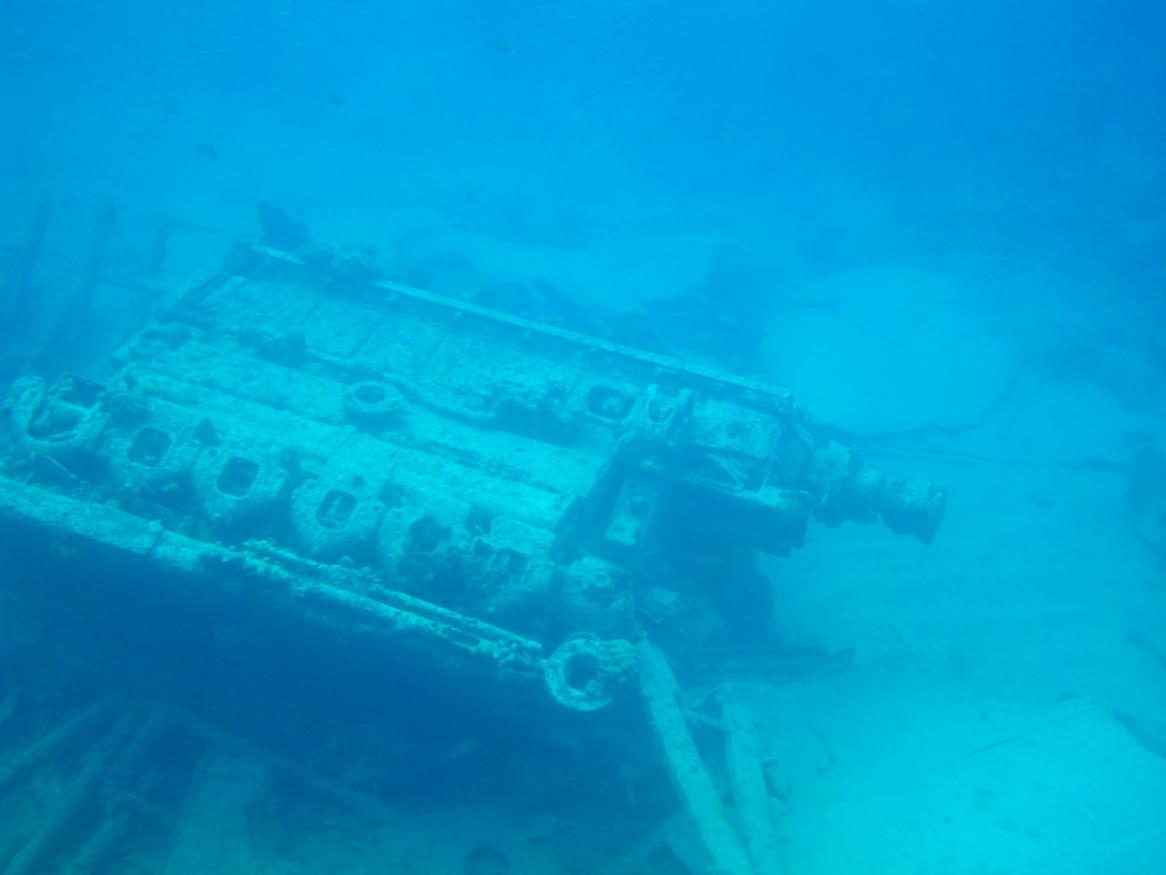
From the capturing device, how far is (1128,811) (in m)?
5.22

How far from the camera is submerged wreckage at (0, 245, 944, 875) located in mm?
4430

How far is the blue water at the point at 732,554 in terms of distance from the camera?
4676mm

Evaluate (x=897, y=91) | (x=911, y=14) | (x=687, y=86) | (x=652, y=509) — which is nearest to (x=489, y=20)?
(x=687, y=86)

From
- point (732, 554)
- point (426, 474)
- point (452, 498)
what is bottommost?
point (452, 498)

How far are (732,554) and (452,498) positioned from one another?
3.03 meters

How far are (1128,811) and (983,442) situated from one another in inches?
294

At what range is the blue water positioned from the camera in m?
4.68

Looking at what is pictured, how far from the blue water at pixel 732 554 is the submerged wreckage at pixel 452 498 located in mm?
209

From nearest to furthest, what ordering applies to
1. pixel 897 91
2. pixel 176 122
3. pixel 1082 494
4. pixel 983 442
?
pixel 1082 494
pixel 983 442
pixel 176 122
pixel 897 91

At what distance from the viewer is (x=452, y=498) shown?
206 inches

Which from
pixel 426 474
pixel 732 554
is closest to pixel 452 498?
pixel 426 474

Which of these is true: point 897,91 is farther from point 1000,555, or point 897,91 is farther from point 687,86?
point 1000,555

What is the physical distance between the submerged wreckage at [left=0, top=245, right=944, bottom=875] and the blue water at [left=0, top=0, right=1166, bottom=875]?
209mm

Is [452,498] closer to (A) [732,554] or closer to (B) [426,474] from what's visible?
(B) [426,474]
